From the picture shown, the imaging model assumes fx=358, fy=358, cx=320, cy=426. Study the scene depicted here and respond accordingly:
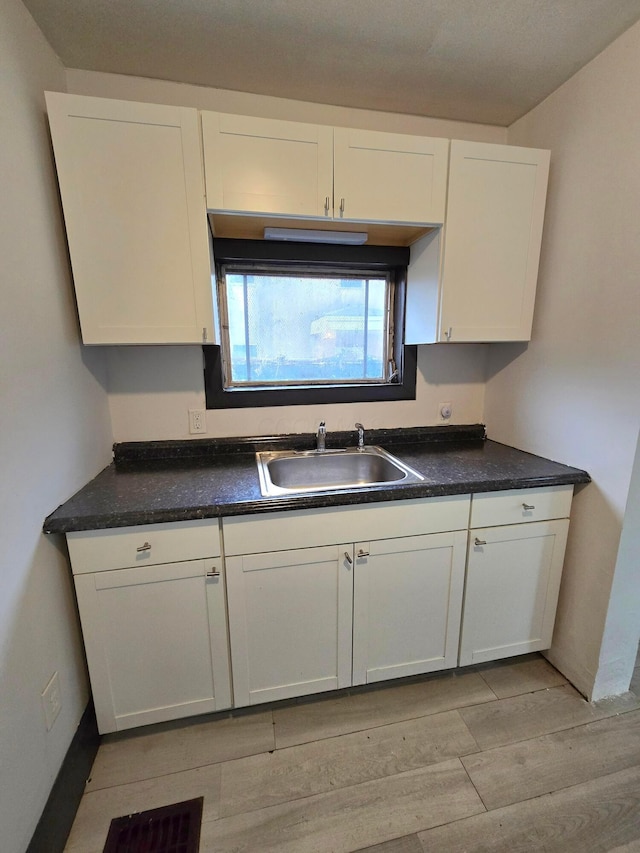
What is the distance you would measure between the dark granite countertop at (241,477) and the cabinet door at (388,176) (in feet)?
3.26

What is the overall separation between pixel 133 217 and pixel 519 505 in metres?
1.80

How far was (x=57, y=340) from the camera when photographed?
1194 millimetres

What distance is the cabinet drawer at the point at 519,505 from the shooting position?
1409 mm

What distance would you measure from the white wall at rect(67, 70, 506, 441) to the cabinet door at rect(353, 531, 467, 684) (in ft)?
2.37

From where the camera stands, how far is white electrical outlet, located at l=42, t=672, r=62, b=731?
1044 millimetres

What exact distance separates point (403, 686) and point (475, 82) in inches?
99.6

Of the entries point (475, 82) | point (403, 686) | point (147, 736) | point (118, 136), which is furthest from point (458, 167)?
point (147, 736)

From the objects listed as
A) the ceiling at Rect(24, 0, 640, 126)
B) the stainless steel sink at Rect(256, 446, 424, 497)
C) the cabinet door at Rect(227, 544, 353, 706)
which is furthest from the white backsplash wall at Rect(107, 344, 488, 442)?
the ceiling at Rect(24, 0, 640, 126)

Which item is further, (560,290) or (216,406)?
(216,406)

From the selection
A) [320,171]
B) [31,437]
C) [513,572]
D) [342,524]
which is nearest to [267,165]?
[320,171]

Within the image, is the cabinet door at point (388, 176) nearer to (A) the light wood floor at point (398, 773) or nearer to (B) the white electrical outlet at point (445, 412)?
(B) the white electrical outlet at point (445, 412)

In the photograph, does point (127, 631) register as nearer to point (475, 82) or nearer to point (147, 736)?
point (147, 736)

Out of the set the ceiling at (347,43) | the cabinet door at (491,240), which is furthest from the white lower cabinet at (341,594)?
the ceiling at (347,43)

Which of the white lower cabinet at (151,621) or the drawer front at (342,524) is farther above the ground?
the drawer front at (342,524)
